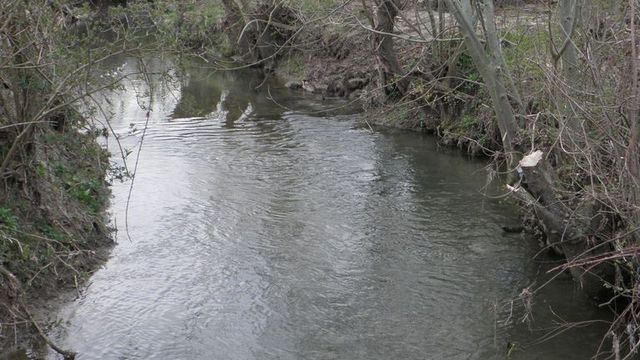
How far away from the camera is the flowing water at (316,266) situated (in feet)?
28.6

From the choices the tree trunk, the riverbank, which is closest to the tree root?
the riverbank

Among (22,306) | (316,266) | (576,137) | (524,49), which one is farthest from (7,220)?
(524,49)

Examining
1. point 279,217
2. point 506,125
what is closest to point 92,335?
point 279,217

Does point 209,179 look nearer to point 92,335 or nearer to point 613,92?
point 92,335

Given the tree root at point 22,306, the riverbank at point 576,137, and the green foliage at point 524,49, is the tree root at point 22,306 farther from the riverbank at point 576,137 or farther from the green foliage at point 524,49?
the green foliage at point 524,49

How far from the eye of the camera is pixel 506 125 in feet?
32.2

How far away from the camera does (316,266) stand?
1080 cm

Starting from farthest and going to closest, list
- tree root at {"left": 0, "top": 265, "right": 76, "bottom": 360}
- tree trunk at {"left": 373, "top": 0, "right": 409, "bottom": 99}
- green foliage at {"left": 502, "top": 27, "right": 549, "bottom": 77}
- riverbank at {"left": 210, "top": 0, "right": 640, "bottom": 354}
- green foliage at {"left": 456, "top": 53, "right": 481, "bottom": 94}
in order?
tree trunk at {"left": 373, "top": 0, "right": 409, "bottom": 99}, green foliage at {"left": 456, "top": 53, "right": 481, "bottom": 94}, green foliage at {"left": 502, "top": 27, "right": 549, "bottom": 77}, tree root at {"left": 0, "top": 265, "right": 76, "bottom": 360}, riverbank at {"left": 210, "top": 0, "right": 640, "bottom": 354}

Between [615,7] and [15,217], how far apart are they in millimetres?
8302

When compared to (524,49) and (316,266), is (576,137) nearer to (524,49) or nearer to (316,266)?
(316,266)

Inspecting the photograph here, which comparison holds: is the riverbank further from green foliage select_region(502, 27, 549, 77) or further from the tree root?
the tree root

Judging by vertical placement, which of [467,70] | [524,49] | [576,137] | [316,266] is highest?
[524,49]

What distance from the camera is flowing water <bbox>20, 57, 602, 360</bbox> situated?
8.70 meters

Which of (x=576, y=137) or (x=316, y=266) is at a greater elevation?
(x=576, y=137)
